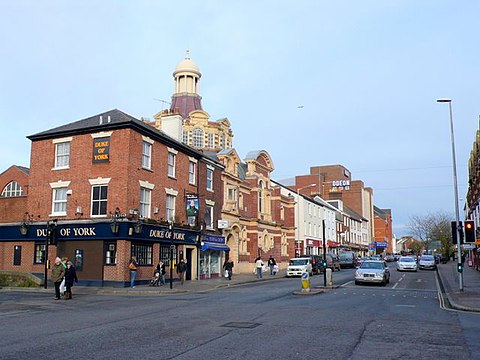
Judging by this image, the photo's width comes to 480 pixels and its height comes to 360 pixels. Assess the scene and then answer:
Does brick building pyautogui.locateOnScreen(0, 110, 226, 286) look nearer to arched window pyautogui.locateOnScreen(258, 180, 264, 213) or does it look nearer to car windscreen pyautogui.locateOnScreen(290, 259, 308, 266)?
car windscreen pyautogui.locateOnScreen(290, 259, 308, 266)

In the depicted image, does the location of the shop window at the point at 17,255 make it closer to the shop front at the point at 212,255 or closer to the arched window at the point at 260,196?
the shop front at the point at 212,255

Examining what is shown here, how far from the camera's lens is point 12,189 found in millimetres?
41906

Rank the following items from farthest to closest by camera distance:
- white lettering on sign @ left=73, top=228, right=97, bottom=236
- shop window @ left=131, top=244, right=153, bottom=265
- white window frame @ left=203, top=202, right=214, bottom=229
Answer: white window frame @ left=203, top=202, right=214, bottom=229 < shop window @ left=131, top=244, right=153, bottom=265 < white lettering on sign @ left=73, top=228, right=97, bottom=236

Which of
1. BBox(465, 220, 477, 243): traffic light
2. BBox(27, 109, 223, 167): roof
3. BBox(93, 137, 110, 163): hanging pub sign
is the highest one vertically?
BBox(27, 109, 223, 167): roof

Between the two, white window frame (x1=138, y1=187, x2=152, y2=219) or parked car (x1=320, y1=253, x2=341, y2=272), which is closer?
white window frame (x1=138, y1=187, x2=152, y2=219)

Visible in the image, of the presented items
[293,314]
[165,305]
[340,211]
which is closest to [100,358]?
[293,314]

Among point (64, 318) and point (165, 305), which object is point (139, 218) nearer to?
point (165, 305)

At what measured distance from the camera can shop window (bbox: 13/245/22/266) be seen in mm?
31234

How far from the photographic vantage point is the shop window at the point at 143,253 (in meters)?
28.8

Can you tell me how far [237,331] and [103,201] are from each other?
1934 cm

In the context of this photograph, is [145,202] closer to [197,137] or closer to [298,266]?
[298,266]

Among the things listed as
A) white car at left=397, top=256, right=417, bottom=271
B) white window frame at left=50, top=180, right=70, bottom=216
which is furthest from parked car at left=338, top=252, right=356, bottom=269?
white window frame at left=50, top=180, right=70, bottom=216

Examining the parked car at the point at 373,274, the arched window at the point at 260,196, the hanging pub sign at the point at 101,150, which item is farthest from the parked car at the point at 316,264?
the hanging pub sign at the point at 101,150

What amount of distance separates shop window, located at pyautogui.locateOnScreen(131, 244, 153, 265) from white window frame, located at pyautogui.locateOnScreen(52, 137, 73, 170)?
719 centimetres
